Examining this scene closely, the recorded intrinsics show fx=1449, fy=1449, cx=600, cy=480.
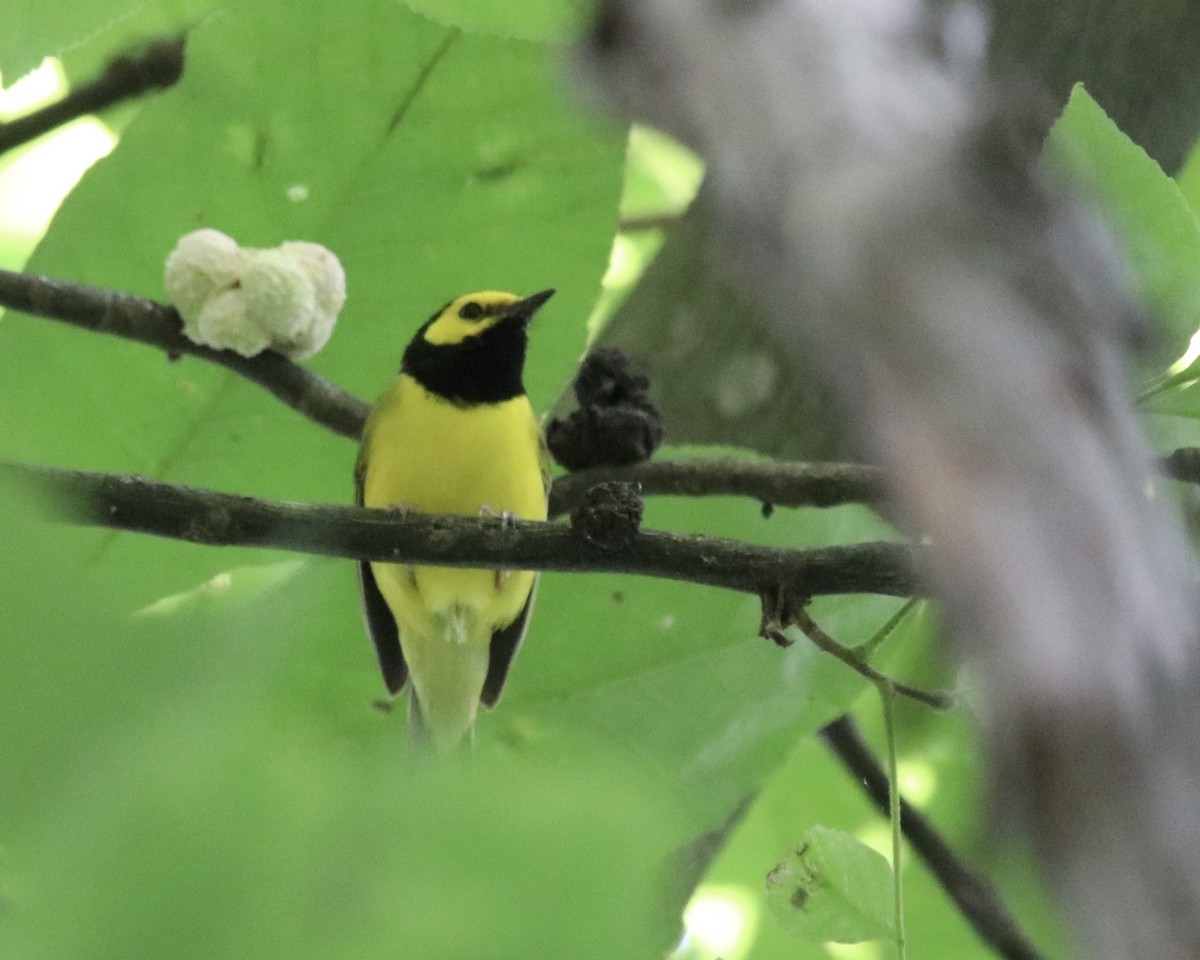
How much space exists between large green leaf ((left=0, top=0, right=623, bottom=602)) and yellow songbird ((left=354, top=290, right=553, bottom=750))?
2.14ft

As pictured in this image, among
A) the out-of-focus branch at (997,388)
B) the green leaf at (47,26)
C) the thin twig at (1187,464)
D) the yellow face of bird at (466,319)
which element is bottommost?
the yellow face of bird at (466,319)

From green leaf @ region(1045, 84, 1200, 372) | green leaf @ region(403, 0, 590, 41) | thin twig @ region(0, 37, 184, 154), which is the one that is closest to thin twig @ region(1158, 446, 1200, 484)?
green leaf @ region(1045, 84, 1200, 372)

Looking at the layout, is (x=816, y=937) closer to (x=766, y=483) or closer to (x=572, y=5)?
(x=766, y=483)

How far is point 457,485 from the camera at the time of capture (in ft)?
11.0

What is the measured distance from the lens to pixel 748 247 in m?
0.75

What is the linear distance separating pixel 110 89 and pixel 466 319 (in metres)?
1.03

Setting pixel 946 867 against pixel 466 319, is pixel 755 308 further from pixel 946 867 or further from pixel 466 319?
pixel 946 867

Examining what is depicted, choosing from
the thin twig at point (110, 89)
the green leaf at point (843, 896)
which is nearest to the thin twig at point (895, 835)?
the green leaf at point (843, 896)

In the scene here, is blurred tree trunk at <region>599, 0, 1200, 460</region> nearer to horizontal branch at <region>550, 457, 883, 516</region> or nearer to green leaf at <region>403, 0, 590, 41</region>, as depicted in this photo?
horizontal branch at <region>550, 457, 883, 516</region>

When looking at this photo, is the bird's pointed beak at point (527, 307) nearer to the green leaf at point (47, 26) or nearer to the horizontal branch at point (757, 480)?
the horizontal branch at point (757, 480)

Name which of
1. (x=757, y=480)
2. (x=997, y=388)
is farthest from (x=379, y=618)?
(x=997, y=388)

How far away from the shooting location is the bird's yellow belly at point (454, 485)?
329cm

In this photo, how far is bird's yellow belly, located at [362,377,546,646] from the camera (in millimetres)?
3295

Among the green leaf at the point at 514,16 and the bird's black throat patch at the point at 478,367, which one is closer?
the green leaf at the point at 514,16
